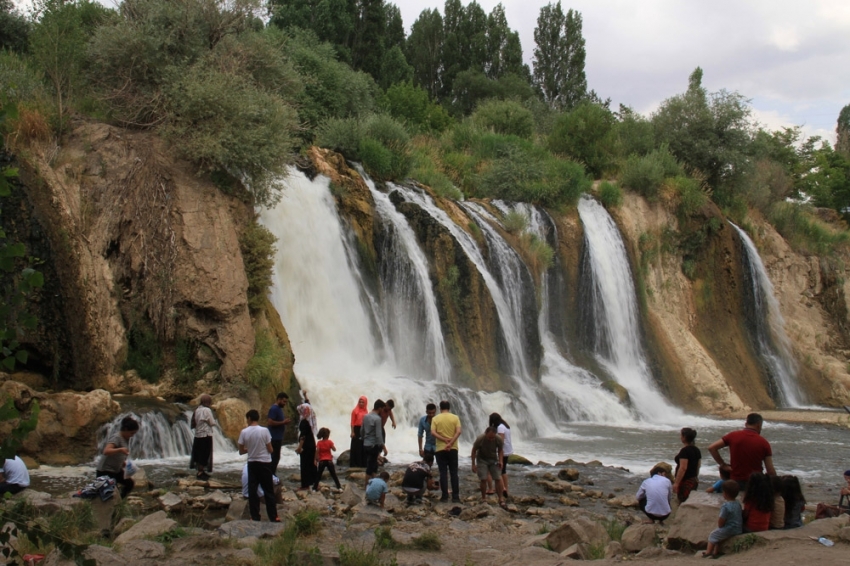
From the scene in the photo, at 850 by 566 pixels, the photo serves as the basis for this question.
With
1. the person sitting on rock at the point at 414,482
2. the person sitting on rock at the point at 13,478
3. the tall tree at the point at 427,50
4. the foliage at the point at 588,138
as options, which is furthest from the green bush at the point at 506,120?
the person sitting on rock at the point at 13,478

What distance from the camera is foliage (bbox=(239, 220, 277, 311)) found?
58.6 ft

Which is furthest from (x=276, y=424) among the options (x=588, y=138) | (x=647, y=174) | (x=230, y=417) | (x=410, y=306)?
(x=588, y=138)

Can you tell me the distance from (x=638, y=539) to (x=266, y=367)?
9106mm

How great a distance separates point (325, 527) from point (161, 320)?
8231mm

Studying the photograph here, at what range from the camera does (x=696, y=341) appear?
99.5ft

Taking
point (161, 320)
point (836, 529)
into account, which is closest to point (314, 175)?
point (161, 320)

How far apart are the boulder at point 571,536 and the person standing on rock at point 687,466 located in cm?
178

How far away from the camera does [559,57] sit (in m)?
61.3

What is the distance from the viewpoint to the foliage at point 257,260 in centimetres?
1786

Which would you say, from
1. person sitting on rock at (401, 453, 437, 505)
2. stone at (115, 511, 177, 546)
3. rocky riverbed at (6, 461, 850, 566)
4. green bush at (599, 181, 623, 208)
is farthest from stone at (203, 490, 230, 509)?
green bush at (599, 181, 623, 208)

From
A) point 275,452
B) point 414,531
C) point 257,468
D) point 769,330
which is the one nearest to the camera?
point 257,468

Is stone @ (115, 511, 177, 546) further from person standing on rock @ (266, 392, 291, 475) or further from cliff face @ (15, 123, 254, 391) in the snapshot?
cliff face @ (15, 123, 254, 391)

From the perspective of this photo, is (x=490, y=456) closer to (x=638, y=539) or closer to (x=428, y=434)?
(x=428, y=434)

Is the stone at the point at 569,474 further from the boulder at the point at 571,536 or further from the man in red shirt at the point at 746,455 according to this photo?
the man in red shirt at the point at 746,455
